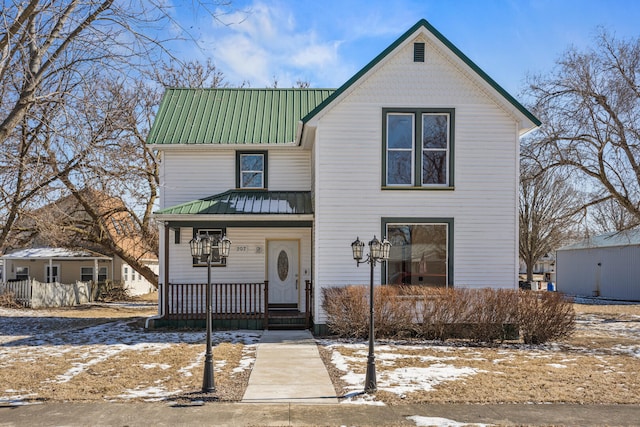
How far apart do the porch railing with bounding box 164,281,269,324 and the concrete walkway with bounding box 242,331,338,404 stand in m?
2.20

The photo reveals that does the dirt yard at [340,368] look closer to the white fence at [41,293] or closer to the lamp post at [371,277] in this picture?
the lamp post at [371,277]

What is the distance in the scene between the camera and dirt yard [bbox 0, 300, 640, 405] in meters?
8.22

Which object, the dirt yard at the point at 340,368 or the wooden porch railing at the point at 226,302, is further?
the wooden porch railing at the point at 226,302

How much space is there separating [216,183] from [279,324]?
188 inches

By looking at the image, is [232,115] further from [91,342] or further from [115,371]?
[115,371]

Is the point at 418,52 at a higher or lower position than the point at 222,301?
higher

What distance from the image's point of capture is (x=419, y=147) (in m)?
14.4

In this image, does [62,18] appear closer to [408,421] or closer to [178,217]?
[408,421]

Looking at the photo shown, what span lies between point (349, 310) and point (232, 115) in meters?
8.06

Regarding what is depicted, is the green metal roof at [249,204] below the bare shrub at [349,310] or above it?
above

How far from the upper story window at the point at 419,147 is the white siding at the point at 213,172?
138 inches

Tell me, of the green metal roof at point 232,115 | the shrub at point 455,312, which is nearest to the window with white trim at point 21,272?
the green metal roof at point 232,115

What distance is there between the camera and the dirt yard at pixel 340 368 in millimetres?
8219

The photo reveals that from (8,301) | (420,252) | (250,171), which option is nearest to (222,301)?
(250,171)
